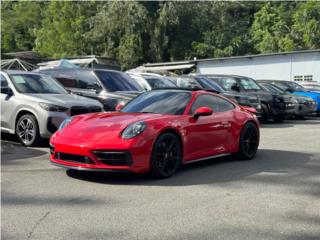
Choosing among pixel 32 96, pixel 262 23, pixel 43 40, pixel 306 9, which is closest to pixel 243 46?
pixel 262 23

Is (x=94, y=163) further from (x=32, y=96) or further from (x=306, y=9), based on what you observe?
(x=306, y=9)

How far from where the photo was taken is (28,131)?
1040 centimetres

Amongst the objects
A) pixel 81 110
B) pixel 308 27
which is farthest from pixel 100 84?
pixel 308 27

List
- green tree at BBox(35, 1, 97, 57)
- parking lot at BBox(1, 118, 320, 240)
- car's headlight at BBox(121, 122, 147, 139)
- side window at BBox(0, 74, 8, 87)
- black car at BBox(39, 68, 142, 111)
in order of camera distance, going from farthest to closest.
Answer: green tree at BBox(35, 1, 97, 57)
black car at BBox(39, 68, 142, 111)
side window at BBox(0, 74, 8, 87)
car's headlight at BBox(121, 122, 147, 139)
parking lot at BBox(1, 118, 320, 240)

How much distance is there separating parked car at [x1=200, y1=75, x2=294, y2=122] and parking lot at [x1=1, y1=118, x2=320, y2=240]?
795cm

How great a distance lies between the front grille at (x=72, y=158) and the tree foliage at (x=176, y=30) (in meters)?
38.9

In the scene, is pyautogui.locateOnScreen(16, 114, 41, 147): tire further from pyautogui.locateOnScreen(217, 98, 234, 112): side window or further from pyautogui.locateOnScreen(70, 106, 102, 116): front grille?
pyautogui.locateOnScreen(217, 98, 234, 112): side window

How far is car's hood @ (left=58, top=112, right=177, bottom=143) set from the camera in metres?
6.92

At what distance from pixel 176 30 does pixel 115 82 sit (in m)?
37.1

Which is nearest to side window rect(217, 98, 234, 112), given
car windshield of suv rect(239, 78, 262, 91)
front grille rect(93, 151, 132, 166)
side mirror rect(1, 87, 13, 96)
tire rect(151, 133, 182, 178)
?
tire rect(151, 133, 182, 178)

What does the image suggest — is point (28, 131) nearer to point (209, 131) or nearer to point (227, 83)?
point (209, 131)

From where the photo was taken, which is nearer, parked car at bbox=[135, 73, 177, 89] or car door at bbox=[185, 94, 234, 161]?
car door at bbox=[185, 94, 234, 161]

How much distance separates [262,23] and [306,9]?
765cm

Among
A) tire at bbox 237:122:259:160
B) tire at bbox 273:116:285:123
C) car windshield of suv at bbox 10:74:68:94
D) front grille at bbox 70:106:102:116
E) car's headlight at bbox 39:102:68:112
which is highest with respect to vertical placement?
car windshield of suv at bbox 10:74:68:94
